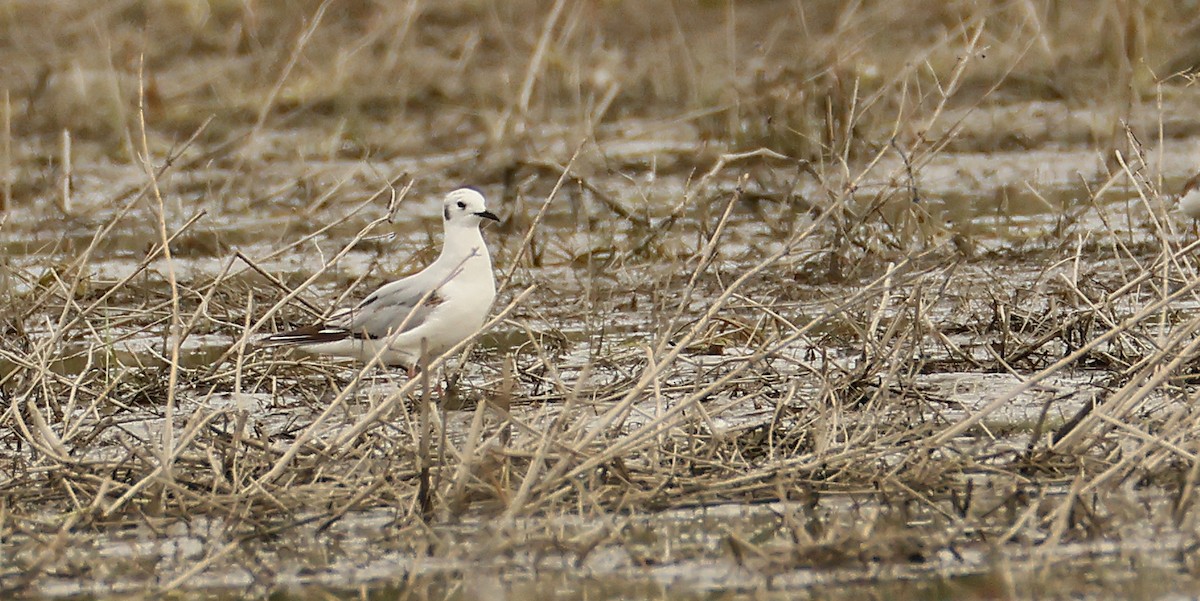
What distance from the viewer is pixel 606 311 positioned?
26.9 ft

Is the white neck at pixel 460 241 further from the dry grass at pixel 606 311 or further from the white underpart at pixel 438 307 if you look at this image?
the dry grass at pixel 606 311

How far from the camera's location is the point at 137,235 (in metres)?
10.8

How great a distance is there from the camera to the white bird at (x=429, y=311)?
6578mm

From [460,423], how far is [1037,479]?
2095mm

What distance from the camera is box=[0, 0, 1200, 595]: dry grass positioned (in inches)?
193

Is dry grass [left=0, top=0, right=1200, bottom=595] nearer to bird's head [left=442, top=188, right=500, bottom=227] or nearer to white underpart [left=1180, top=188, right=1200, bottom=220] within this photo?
bird's head [left=442, top=188, right=500, bottom=227]

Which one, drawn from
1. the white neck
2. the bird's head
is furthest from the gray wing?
the bird's head

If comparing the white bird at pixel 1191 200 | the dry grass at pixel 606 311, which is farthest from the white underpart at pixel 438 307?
the white bird at pixel 1191 200

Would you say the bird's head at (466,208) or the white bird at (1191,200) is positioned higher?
the white bird at (1191,200)

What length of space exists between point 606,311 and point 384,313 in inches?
64.2

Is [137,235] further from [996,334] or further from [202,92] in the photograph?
[996,334]

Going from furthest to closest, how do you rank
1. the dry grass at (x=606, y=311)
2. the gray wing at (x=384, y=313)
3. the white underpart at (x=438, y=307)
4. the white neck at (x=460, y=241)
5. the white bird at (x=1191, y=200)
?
the white bird at (x=1191, y=200), the white neck at (x=460, y=241), the gray wing at (x=384, y=313), the white underpart at (x=438, y=307), the dry grass at (x=606, y=311)

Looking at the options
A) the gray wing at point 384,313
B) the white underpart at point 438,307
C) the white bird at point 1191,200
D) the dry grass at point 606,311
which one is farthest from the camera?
the white bird at point 1191,200

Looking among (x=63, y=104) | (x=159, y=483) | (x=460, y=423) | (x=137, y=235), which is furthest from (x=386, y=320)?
(x=63, y=104)
